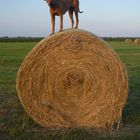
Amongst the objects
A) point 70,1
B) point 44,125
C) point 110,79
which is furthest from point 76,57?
point 70,1

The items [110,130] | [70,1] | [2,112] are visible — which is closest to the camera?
[110,130]

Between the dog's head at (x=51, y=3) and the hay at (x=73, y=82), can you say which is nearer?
the hay at (x=73, y=82)

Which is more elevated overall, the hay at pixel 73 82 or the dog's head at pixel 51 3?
the dog's head at pixel 51 3

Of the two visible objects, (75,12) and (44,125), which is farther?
(75,12)

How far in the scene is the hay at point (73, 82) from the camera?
838cm

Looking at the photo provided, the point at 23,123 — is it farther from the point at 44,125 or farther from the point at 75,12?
the point at 75,12

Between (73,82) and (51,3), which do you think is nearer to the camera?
(73,82)

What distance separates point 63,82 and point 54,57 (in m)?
0.54

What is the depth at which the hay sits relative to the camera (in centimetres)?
838

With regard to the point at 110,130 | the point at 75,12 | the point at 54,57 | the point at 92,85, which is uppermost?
the point at 75,12

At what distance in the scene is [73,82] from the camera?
28.6ft

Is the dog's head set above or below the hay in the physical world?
above

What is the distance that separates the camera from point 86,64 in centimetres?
854

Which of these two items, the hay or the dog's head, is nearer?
the hay
